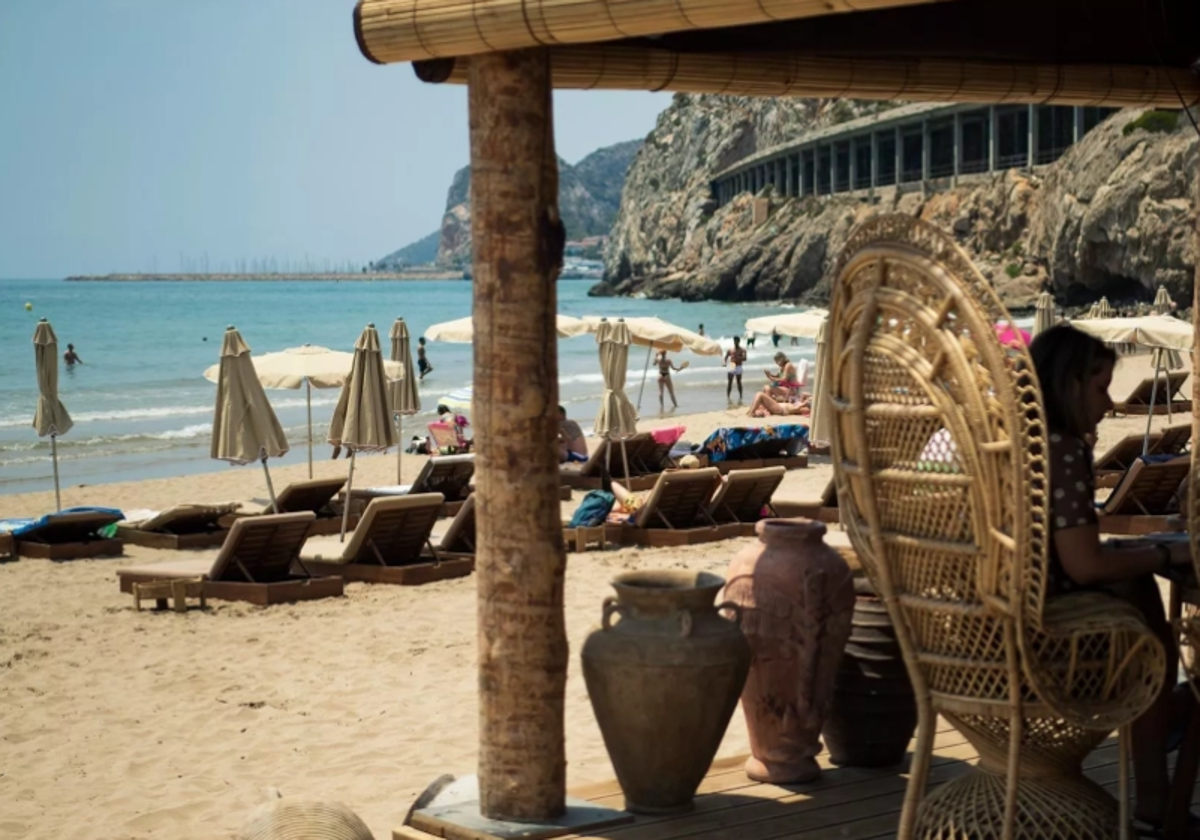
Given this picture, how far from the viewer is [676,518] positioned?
1260 cm

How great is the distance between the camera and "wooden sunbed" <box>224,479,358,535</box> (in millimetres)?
12914

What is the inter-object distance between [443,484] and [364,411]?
198 centimetres

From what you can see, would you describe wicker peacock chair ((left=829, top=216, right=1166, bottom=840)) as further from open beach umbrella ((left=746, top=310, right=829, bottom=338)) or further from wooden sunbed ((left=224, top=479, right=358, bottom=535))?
open beach umbrella ((left=746, top=310, right=829, bottom=338))

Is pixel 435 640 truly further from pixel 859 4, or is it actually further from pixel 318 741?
pixel 859 4

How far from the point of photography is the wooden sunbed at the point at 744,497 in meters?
12.7

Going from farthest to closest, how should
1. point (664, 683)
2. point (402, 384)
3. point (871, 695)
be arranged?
point (402, 384), point (871, 695), point (664, 683)

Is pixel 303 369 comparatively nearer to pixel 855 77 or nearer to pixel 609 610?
pixel 855 77

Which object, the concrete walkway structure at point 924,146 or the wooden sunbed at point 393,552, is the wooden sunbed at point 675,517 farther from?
the concrete walkway structure at point 924,146

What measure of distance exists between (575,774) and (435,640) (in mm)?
2942

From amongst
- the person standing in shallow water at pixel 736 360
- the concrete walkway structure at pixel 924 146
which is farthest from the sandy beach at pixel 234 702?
the concrete walkway structure at pixel 924 146

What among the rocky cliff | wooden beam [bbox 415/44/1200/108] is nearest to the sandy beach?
wooden beam [bbox 415/44/1200/108]

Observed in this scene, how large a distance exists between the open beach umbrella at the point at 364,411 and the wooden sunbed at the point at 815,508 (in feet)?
11.0

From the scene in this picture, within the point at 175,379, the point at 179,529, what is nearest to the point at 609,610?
the point at 179,529

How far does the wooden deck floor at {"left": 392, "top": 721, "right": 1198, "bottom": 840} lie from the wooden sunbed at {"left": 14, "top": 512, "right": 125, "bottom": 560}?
28.8 feet
